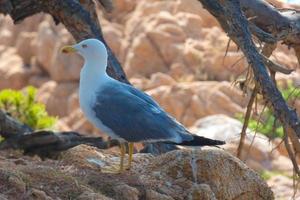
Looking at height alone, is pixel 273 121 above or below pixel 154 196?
below

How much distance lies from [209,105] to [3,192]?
16.0 metres

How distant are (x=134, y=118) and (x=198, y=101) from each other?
15.1 meters

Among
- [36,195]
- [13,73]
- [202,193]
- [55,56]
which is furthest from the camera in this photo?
[13,73]

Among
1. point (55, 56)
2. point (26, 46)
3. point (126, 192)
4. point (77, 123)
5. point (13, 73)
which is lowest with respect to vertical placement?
point (77, 123)

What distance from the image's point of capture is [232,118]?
20000 millimetres

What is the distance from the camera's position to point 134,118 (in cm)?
589

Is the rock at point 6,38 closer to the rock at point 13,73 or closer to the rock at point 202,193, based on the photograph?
the rock at point 13,73

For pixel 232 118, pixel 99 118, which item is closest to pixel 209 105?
pixel 232 118

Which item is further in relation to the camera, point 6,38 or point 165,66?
point 6,38

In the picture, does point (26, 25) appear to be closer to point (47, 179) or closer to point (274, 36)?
point (274, 36)

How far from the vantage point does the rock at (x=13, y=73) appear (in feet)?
80.8

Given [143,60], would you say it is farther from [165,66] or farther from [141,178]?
[141,178]

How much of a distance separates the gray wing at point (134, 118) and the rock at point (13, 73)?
19.0 metres

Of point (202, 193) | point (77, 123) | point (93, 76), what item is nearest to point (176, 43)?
point (77, 123)
